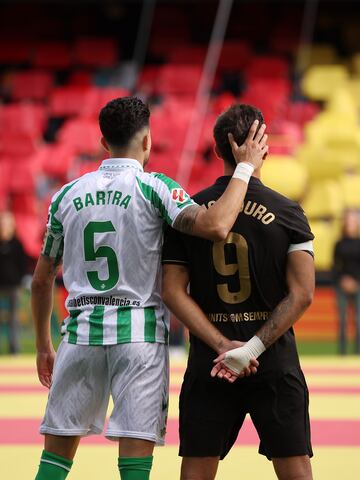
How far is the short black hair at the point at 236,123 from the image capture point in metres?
4.57

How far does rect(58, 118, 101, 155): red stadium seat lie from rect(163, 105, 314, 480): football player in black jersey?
67.8 ft

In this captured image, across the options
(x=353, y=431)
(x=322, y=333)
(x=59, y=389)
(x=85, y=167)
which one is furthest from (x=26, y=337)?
(x=59, y=389)

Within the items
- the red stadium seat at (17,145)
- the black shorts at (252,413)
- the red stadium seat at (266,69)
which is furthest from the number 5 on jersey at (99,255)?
the red stadium seat at (266,69)

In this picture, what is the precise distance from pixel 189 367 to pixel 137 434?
1.23ft

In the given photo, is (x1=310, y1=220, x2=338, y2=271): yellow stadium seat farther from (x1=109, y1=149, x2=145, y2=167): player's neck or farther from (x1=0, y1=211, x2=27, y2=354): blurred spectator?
(x1=109, y1=149, x2=145, y2=167): player's neck

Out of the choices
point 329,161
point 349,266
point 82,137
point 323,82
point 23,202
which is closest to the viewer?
point 349,266

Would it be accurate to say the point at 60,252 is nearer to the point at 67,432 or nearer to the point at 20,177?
the point at 67,432

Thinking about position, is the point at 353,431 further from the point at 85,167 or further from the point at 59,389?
the point at 85,167

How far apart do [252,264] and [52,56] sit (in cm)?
2625

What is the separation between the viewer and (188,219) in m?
4.46

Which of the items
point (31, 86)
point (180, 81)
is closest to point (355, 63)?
point (180, 81)

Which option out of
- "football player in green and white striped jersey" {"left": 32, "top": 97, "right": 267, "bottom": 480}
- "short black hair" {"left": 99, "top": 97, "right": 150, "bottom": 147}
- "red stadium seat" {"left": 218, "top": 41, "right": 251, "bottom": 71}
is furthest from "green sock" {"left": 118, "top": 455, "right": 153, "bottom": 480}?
"red stadium seat" {"left": 218, "top": 41, "right": 251, "bottom": 71}

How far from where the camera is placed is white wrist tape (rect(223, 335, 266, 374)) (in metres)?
4.44

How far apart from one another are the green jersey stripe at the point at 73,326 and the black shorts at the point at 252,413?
0.48 metres
